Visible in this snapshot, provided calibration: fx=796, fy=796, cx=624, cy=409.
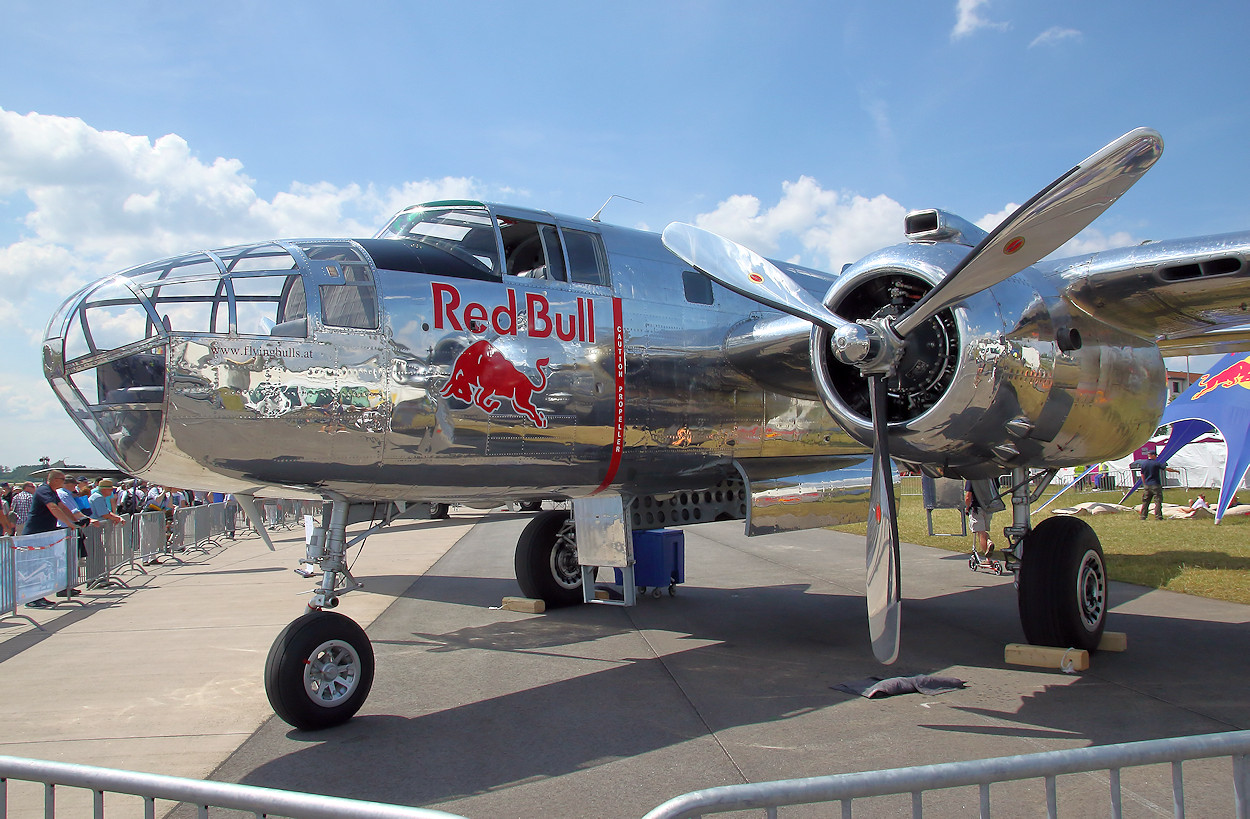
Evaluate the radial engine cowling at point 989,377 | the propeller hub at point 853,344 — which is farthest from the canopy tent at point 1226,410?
the propeller hub at point 853,344

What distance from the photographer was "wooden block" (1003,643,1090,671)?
21.3ft

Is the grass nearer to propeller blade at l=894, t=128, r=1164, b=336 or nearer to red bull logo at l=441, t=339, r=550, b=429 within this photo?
propeller blade at l=894, t=128, r=1164, b=336

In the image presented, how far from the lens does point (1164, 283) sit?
612cm

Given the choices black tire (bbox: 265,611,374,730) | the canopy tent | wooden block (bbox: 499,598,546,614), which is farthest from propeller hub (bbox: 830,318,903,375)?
the canopy tent

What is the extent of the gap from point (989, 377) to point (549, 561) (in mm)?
6140

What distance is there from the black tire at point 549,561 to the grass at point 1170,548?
7.74 m

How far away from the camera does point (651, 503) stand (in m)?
9.12

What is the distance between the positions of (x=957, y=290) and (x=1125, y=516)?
63.7 ft

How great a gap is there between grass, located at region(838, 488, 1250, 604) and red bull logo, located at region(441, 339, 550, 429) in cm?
866

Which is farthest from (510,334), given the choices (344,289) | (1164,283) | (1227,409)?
(1227,409)

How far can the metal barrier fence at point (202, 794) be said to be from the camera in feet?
6.88

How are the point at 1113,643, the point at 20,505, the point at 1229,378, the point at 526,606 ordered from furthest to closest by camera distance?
1. the point at 20,505
2. the point at 1229,378
3. the point at 526,606
4. the point at 1113,643

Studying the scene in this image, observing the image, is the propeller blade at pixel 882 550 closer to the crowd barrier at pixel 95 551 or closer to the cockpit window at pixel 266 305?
the cockpit window at pixel 266 305

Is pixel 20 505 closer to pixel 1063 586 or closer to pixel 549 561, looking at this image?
pixel 549 561
